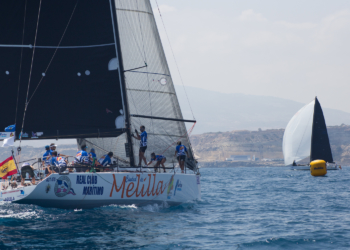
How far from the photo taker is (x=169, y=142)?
12586 millimetres

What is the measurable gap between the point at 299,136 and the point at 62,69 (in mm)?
39143

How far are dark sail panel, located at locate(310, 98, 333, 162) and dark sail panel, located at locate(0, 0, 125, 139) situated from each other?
3700cm

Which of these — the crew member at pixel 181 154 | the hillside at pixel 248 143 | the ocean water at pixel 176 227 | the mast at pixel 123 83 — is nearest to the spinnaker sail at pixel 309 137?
the ocean water at pixel 176 227

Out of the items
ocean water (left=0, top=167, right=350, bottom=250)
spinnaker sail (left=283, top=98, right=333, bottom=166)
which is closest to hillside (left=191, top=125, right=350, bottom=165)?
spinnaker sail (left=283, top=98, right=333, bottom=166)

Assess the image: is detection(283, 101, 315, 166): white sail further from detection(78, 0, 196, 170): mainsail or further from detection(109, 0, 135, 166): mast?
detection(109, 0, 135, 166): mast

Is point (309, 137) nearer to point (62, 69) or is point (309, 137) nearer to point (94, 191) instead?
point (62, 69)

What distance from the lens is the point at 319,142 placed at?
4419 centimetres

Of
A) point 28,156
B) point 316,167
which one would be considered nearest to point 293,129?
point 316,167

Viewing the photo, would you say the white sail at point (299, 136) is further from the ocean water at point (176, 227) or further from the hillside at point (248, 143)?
the hillside at point (248, 143)

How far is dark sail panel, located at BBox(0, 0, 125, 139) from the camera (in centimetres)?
1121

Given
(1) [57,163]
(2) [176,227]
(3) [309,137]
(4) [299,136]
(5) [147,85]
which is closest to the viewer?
(2) [176,227]

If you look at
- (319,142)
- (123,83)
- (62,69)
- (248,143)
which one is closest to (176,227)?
(123,83)

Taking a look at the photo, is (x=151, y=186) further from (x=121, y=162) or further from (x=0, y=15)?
(x=0, y=15)

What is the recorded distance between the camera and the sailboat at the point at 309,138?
44.1 meters
